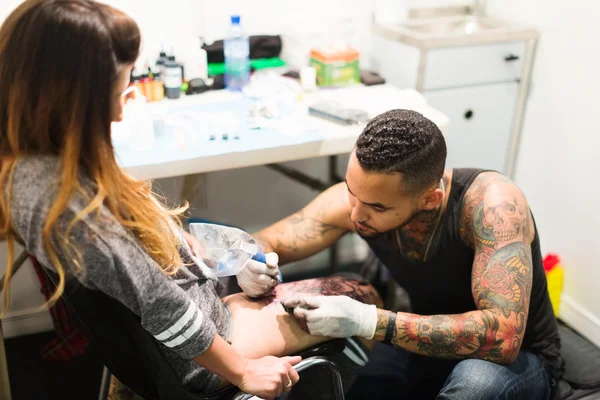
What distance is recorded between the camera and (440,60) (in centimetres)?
219

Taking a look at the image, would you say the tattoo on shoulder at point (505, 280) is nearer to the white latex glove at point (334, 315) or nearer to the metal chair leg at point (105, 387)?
the white latex glove at point (334, 315)

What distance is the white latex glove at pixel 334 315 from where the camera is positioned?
4.15 ft

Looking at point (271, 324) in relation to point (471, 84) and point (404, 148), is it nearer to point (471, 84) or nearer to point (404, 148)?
point (404, 148)

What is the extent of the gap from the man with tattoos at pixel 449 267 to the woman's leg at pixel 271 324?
0.05 metres

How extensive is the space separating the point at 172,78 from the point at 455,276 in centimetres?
112

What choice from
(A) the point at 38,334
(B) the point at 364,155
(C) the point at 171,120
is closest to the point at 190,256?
(B) the point at 364,155

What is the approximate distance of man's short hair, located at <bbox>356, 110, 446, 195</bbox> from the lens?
4.17ft

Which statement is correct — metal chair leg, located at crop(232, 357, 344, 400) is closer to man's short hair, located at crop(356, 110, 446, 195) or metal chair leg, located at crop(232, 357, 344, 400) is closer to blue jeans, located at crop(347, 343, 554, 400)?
blue jeans, located at crop(347, 343, 554, 400)

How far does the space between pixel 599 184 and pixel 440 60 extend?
2.29 feet

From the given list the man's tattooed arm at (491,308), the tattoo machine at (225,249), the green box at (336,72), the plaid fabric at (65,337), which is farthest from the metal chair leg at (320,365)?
the green box at (336,72)

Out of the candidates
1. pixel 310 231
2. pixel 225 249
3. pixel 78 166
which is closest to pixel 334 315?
pixel 225 249

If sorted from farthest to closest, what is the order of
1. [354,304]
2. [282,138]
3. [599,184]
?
[599,184], [282,138], [354,304]

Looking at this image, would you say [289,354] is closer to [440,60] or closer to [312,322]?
[312,322]

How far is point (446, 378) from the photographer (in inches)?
61.7
